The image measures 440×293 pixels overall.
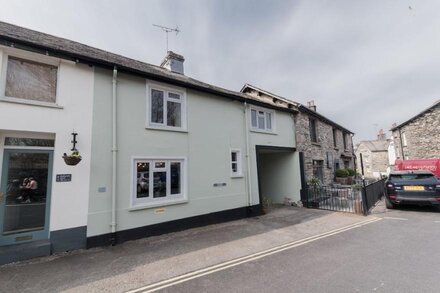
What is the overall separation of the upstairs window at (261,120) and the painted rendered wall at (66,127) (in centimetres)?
741

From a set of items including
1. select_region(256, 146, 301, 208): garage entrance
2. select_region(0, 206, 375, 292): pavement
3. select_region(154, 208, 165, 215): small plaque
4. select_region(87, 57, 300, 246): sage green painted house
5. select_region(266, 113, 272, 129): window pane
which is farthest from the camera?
select_region(256, 146, 301, 208): garage entrance

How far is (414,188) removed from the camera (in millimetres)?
9094

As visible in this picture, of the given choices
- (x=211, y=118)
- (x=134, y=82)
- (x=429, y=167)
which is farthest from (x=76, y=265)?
(x=429, y=167)

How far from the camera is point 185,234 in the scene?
7285 mm

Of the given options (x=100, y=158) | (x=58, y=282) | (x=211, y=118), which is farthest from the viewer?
(x=211, y=118)

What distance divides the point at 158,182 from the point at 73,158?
107 inches

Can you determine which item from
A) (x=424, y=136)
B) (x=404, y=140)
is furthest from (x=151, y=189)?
(x=404, y=140)

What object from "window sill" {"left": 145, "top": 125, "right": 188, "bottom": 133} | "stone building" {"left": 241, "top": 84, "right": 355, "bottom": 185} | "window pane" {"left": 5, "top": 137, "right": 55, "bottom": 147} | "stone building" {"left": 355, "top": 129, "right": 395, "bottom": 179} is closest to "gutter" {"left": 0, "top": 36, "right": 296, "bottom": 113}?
"window sill" {"left": 145, "top": 125, "right": 188, "bottom": 133}

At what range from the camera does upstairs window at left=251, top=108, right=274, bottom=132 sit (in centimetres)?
1127

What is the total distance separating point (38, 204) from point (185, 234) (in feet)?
14.0

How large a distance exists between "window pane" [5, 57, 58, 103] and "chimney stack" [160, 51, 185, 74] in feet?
22.3

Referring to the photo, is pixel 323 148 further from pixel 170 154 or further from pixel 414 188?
pixel 170 154

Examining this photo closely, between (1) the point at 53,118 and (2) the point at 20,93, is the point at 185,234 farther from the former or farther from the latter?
(2) the point at 20,93

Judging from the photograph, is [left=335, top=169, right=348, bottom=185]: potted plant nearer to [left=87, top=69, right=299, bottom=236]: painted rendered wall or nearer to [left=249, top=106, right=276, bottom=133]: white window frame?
[left=249, top=106, right=276, bottom=133]: white window frame
